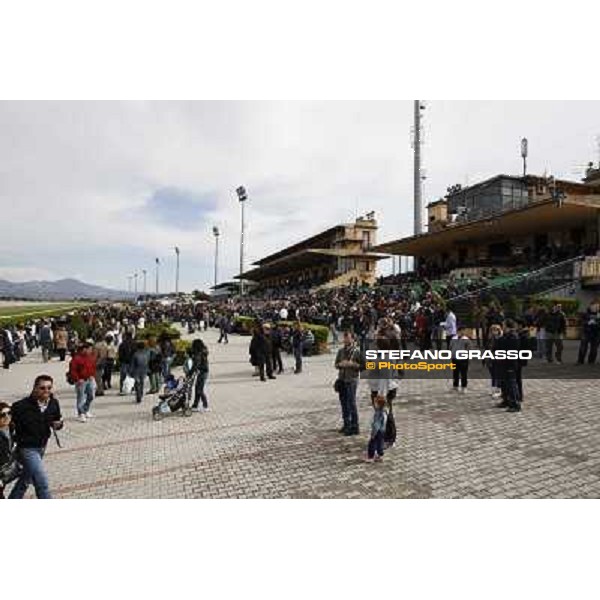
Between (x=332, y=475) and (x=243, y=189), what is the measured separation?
16.2 ft

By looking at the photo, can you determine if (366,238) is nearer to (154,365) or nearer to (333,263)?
(333,263)

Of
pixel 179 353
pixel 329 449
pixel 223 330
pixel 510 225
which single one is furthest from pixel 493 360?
pixel 510 225

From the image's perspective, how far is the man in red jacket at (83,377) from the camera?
28.8 feet

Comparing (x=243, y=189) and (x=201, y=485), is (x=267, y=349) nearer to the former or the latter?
(x=243, y=189)

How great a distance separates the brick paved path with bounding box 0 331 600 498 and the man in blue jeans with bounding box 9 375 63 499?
1.63ft

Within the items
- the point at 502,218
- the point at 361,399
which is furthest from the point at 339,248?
the point at 361,399

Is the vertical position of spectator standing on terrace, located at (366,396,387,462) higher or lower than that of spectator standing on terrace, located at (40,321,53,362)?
lower

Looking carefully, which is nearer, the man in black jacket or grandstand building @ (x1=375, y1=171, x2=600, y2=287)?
the man in black jacket

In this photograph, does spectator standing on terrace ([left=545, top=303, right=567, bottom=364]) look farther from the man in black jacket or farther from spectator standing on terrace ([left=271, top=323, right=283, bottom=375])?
spectator standing on terrace ([left=271, top=323, right=283, bottom=375])

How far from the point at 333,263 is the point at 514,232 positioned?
1916 centimetres

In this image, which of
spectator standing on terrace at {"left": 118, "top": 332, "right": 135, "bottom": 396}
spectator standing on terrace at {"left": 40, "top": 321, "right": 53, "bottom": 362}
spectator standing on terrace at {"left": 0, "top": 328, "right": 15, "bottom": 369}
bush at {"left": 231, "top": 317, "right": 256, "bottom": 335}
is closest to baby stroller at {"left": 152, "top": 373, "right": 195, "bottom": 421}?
spectator standing on terrace at {"left": 118, "top": 332, "right": 135, "bottom": 396}

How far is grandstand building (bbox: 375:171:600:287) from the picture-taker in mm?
20812

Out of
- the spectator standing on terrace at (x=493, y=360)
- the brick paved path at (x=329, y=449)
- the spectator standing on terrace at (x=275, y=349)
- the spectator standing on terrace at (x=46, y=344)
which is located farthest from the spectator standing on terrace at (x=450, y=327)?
the spectator standing on terrace at (x=46, y=344)

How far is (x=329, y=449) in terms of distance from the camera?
6672 mm
